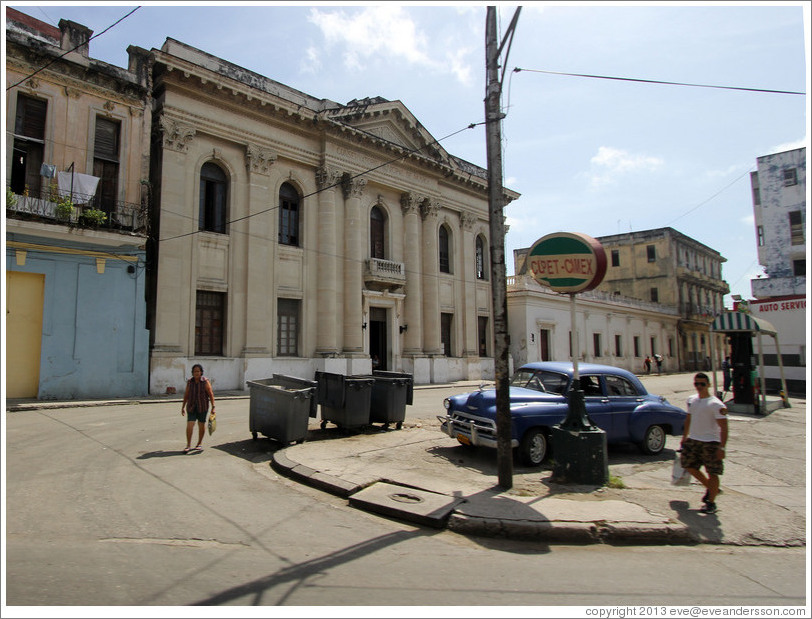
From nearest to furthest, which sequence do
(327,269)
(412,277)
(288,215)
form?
(288,215)
(327,269)
(412,277)

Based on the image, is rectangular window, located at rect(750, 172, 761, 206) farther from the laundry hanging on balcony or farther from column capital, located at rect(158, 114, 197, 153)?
the laundry hanging on balcony

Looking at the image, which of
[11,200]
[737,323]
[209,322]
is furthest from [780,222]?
[11,200]

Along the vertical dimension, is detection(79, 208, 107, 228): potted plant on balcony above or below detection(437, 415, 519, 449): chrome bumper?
above

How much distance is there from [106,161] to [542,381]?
1594 centimetres

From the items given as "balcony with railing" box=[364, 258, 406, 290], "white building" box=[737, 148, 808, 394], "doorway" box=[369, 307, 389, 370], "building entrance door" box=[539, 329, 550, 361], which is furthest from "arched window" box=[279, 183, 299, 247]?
"white building" box=[737, 148, 808, 394]

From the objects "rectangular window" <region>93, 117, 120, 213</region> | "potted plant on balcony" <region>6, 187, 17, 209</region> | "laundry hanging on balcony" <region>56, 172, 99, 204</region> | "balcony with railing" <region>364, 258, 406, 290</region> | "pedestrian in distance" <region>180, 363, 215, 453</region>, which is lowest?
"pedestrian in distance" <region>180, 363, 215, 453</region>

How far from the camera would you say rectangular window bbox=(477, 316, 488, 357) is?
3025 cm

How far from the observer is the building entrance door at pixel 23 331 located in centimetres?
1464

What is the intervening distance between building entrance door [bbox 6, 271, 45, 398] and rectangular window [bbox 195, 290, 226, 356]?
4.86 metres

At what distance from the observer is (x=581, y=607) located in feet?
11.9

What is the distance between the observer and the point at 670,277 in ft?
163

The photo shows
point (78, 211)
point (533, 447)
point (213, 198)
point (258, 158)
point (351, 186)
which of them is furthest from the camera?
point (351, 186)

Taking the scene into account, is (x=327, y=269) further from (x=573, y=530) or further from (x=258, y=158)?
(x=573, y=530)

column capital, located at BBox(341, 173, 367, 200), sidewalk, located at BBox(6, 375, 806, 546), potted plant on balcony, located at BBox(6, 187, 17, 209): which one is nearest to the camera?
sidewalk, located at BBox(6, 375, 806, 546)
